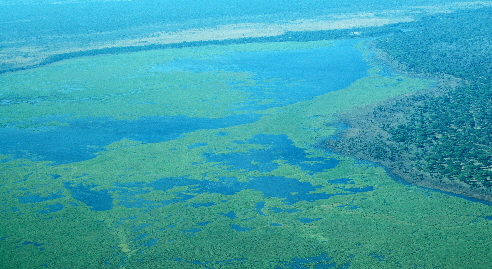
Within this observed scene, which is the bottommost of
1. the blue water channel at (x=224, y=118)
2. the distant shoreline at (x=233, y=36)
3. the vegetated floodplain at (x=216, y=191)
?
the vegetated floodplain at (x=216, y=191)

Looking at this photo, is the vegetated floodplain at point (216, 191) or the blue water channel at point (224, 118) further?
the blue water channel at point (224, 118)

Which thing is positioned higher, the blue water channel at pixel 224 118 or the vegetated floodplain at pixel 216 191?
the blue water channel at pixel 224 118

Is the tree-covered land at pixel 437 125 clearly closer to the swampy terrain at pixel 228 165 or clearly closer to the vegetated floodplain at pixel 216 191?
the swampy terrain at pixel 228 165

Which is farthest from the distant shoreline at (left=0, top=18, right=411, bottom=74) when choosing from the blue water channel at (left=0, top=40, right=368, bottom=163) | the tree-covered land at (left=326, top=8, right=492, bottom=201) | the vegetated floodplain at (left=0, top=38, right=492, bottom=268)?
the vegetated floodplain at (left=0, top=38, right=492, bottom=268)

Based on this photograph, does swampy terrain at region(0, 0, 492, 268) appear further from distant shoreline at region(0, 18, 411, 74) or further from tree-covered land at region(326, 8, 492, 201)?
distant shoreline at region(0, 18, 411, 74)

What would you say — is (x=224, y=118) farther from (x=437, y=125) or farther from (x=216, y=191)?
(x=437, y=125)

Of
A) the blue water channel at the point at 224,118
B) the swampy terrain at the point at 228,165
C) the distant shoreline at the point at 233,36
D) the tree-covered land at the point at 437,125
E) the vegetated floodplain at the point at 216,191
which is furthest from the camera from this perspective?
the distant shoreline at the point at 233,36

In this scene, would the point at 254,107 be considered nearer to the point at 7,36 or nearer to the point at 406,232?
the point at 406,232

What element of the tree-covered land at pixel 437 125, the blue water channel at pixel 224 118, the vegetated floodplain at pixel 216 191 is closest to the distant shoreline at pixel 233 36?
the blue water channel at pixel 224 118
